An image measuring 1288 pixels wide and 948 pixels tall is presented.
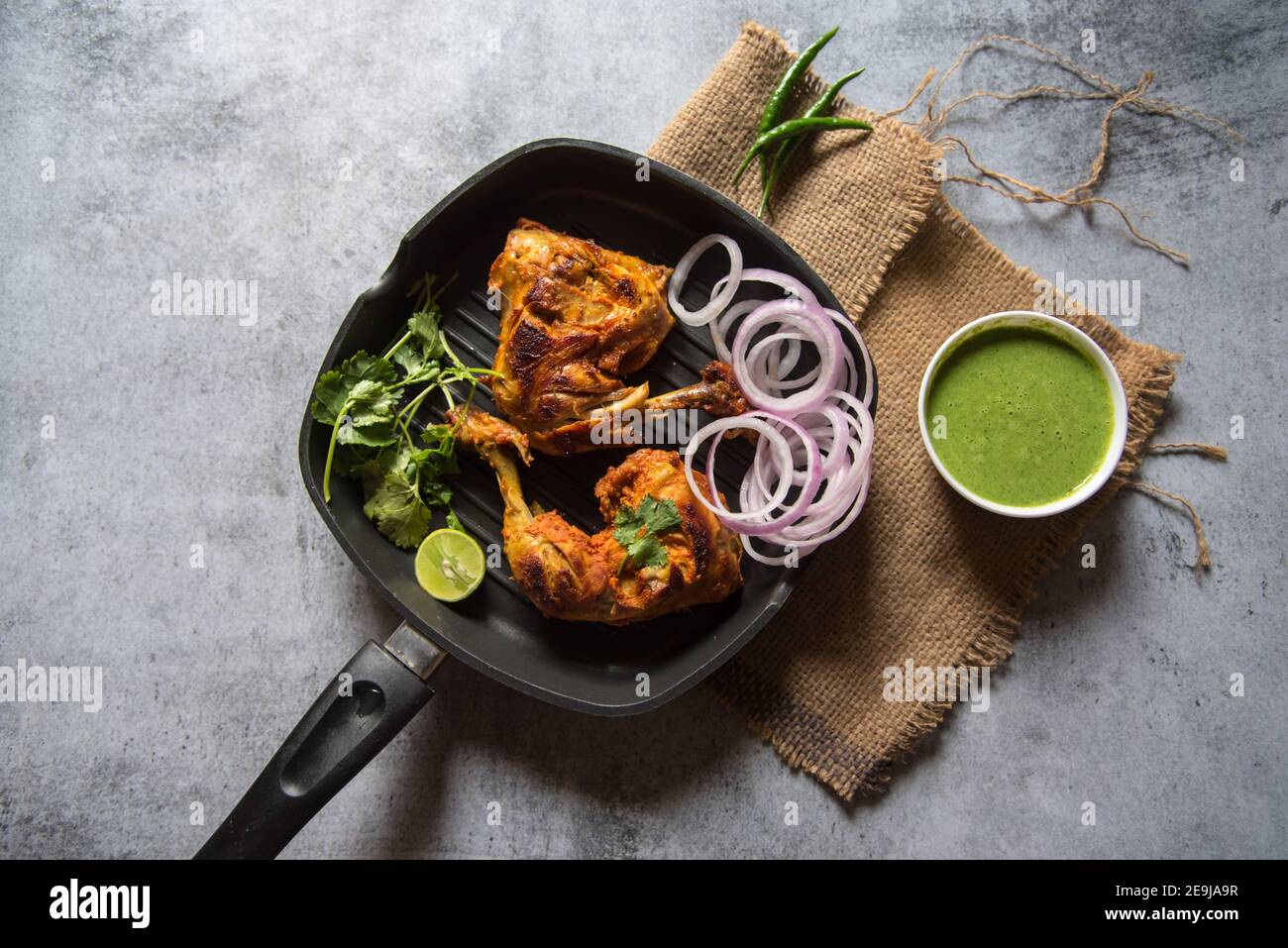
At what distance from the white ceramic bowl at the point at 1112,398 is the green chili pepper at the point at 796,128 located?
1.19 metres

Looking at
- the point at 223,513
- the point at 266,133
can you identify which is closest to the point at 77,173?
the point at 266,133

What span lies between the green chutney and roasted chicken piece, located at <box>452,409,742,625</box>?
1152 mm

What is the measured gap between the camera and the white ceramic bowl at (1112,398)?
406cm

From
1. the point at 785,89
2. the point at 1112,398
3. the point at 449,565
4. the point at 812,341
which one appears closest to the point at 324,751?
the point at 449,565

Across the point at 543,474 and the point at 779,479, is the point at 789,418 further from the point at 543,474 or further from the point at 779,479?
the point at 543,474

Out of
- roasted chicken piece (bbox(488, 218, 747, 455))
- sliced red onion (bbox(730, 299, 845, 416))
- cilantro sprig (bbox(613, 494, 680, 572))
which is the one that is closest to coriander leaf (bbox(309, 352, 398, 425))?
roasted chicken piece (bbox(488, 218, 747, 455))

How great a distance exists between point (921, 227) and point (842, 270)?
0.46 m

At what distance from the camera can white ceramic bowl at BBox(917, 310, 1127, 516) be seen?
4.06 metres

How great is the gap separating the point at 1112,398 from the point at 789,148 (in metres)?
1.95

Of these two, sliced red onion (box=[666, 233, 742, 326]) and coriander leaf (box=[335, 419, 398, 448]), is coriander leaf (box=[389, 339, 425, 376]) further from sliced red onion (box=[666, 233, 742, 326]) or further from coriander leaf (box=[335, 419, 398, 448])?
sliced red onion (box=[666, 233, 742, 326])

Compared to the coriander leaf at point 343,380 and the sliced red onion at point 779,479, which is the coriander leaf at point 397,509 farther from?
the sliced red onion at point 779,479

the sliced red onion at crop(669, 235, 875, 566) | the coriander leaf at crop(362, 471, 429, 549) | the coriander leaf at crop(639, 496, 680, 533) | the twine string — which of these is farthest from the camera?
the twine string

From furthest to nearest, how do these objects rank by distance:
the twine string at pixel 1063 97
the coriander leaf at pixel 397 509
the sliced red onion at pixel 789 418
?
1. the twine string at pixel 1063 97
2. the coriander leaf at pixel 397 509
3. the sliced red onion at pixel 789 418

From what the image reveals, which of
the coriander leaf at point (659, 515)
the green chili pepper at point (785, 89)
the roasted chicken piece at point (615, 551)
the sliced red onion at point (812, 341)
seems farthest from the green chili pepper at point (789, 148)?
the coriander leaf at point (659, 515)
